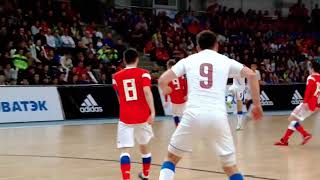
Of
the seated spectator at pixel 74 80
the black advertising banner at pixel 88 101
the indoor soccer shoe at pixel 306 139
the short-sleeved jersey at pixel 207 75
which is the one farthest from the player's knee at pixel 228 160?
the seated spectator at pixel 74 80

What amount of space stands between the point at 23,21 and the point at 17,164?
42.1ft

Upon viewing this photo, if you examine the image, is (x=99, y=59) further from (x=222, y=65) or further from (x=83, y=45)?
(x=222, y=65)

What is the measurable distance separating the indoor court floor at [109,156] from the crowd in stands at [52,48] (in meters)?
3.52

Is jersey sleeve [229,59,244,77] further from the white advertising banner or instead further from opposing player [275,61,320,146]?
the white advertising banner

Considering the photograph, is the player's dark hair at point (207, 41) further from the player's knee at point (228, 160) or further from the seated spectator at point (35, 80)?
the seated spectator at point (35, 80)

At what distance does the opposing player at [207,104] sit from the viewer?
19.1 ft

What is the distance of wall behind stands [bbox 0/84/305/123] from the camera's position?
17484mm

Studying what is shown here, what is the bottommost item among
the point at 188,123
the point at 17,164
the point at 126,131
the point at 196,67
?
the point at 17,164

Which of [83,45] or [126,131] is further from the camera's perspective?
[83,45]

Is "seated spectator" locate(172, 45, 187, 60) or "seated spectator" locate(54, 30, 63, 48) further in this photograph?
"seated spectator" locate(172, 45, 187, 60)

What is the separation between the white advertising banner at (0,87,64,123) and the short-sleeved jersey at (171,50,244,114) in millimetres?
12316

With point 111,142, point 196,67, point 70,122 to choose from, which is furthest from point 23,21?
point 196,67

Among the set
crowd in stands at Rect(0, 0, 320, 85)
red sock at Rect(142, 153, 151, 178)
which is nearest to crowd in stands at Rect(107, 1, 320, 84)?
crowd in stands at Rect(0, 0, 320, 85)

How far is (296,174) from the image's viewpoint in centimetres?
865
